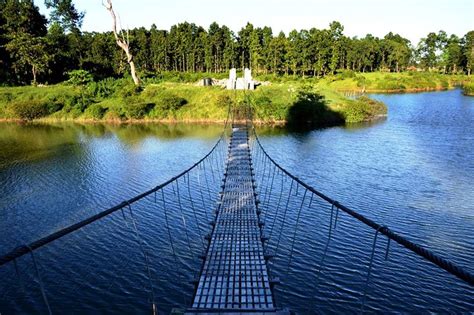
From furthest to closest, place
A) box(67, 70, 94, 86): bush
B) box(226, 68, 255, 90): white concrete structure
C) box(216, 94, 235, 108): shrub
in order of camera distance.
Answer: box(67, 70, 94, 86): bush, box(226, 68, 255, 90): white concrete structure, box(216, 94, 235, 108): shrub

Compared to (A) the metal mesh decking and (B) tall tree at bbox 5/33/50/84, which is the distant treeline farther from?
(A) the metal mesh decking

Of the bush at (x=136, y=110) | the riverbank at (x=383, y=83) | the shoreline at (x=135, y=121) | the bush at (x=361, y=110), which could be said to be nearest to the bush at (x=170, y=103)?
the shoreline at (x=135, y=121)

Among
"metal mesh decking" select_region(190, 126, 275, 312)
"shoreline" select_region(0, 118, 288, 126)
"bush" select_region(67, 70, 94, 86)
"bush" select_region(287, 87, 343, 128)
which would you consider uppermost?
"bush" select_region(67, 70, 94, 86)

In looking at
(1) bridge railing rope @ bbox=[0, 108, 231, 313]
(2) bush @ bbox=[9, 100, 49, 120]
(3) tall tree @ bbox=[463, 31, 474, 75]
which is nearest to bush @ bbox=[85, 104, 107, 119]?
(2) bush @ bbox=[9, 100, 49, 120]

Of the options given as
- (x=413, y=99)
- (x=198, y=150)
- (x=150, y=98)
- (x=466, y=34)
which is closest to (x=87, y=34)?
(x=150, y=98)

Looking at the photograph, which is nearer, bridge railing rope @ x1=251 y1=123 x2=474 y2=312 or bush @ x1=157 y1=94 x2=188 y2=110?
bridge railing rope @ x1=251 y1=123 x2=474 y2=312

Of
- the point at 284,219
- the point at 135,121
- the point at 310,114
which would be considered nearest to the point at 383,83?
the point at 310,114

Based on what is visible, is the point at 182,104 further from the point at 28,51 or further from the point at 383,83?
the point at 383,83

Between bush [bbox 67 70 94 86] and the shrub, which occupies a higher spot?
bush [bbox 67 70 94 86]
